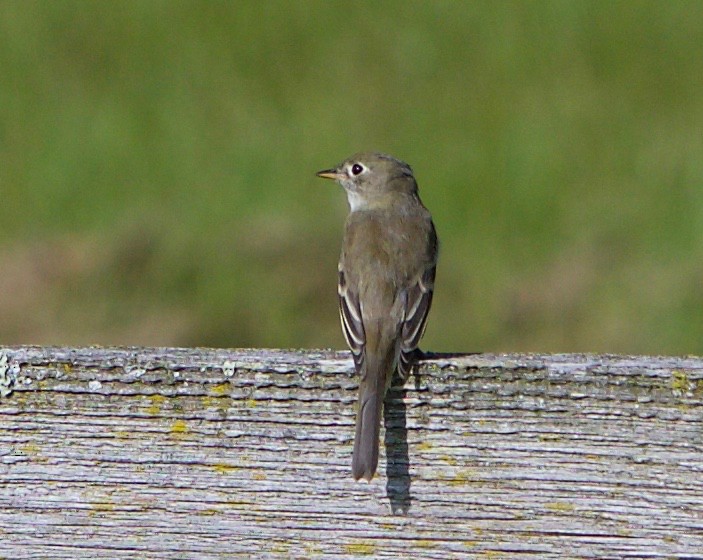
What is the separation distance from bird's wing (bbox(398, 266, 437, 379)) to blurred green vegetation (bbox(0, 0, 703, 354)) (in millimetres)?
2374

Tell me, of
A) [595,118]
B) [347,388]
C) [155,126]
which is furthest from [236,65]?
[347,388]

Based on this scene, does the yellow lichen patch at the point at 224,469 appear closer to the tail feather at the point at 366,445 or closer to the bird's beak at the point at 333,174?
the tail feather at the point at 366,445

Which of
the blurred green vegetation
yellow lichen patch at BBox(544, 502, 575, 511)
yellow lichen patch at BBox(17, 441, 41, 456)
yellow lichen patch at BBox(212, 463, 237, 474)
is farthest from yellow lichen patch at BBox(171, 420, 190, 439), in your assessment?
the blurred green vegetation

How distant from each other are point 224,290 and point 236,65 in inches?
194

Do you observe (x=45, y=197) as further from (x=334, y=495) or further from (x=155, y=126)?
(x=334, y=495)

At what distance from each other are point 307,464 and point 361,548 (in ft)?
0.76

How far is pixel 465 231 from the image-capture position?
364 inches

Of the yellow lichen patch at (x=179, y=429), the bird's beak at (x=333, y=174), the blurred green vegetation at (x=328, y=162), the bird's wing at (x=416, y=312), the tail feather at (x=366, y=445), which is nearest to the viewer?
the tail feather at (x=366, y=445)

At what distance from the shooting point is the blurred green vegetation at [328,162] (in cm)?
799

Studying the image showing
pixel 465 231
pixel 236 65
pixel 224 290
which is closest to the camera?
pixel 224 290

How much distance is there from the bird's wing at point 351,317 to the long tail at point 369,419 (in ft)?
1.42

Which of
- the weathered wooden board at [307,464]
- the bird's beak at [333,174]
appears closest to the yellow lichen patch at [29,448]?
the weathered wooden board at [307,464]

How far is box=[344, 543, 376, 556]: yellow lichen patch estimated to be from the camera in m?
3.26

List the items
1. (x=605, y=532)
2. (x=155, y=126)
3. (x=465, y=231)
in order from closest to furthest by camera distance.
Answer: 1. (x=605, y=532)
2. (x=465, y=231)
3. (x=155, y=126)
